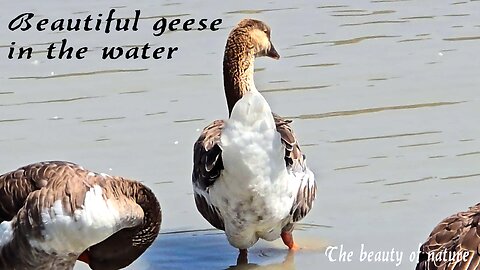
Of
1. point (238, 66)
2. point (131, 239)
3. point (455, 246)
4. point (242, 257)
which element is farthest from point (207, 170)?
point (455, 246)

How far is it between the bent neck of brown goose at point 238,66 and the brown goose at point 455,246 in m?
2.82

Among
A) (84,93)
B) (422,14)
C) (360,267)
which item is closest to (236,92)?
(360,267)

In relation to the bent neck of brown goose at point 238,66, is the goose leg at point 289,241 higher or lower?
lower

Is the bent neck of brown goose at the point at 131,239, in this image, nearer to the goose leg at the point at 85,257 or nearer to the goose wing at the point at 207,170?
the goose leg at the point at 85,257

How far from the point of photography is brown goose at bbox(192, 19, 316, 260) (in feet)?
22.5

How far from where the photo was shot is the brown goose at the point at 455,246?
5.29 meters

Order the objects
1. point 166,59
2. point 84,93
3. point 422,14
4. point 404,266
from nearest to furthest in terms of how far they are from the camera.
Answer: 1. point 404,266
2. point 84,93
3. point 166,59
4. point 422,14

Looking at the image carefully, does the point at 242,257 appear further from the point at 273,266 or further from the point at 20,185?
the point at 20,185

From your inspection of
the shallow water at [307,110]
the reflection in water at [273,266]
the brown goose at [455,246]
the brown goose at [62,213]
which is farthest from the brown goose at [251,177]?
the brown goose at [455,246]

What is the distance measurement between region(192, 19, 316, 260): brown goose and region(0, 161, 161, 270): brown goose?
46 centimetres

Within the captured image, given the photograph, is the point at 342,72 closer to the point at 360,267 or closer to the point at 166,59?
the point at 166,59

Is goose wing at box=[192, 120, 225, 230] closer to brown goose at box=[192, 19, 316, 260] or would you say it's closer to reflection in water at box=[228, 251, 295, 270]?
brown goose at box=[192, 19, 316, 260]

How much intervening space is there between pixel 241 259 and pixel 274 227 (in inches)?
17.0

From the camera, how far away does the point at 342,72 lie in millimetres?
10734
